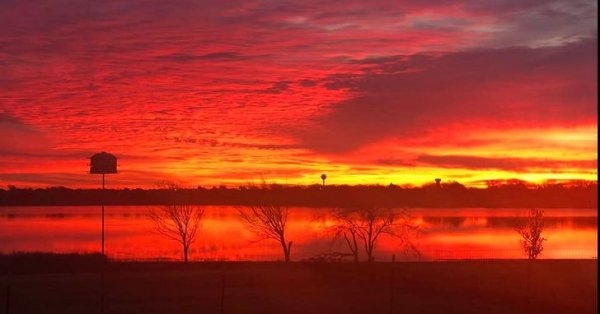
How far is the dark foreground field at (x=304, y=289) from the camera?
2594 cm

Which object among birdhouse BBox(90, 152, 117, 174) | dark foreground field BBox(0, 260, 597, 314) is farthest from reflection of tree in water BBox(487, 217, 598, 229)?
dark foreground field BBox(0, 260, 597, 314)

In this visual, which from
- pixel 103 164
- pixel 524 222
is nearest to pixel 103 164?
pixel 103 164

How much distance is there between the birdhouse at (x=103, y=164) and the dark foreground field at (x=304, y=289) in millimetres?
11429

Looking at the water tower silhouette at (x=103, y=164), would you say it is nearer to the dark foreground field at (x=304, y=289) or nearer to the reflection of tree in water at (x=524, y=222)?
the dark foreground field at (x=304, y=289)

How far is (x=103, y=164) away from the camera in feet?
171

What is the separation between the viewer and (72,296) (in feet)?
95.1

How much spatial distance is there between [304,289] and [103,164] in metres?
24.8

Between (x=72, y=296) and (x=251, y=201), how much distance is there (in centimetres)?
3923

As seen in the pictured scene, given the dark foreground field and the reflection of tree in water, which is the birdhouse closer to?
the dark foreground field

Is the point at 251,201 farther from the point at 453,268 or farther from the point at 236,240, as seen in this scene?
the point at 453,268

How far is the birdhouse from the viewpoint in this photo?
5203cm

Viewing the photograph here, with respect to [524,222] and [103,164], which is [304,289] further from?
[524,222]

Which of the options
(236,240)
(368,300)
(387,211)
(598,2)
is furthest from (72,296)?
(236,240)

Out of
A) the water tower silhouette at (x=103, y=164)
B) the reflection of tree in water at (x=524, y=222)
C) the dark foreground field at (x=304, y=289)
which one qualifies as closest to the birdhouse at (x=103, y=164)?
the water tower silhouette at (x=103, y=164)
